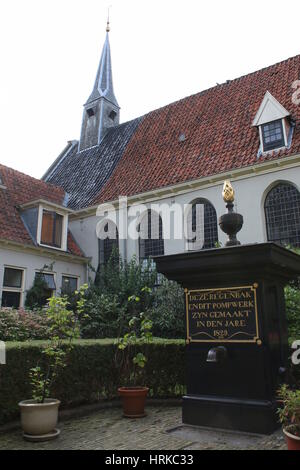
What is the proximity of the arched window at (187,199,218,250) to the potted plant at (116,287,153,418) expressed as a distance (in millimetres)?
8190

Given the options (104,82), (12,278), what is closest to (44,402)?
(12,278)

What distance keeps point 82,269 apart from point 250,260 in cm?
1529

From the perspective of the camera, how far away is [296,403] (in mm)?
4480

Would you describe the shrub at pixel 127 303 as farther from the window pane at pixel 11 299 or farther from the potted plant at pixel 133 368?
the potted plant at pixel 133 368

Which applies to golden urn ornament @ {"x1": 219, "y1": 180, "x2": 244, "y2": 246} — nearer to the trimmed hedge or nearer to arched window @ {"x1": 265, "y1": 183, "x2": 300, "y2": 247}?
the trimmed hedge

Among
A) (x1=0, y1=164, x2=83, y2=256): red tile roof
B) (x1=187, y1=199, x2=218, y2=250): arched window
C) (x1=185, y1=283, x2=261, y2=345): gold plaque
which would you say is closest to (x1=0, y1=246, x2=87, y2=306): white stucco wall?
(x1=0, y1=164, x2=83, y2=256): red tile roof

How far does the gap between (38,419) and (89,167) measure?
64.9 feet

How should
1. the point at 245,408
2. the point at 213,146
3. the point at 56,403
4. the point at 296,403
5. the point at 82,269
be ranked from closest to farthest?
the point at 296,403, the point at 245,408, the point at 56,403, the point at 213,146, the point at 82,269

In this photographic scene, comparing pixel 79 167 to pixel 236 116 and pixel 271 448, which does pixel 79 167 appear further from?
pixel 271 448

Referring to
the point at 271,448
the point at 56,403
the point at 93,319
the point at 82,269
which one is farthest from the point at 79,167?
the point at 271,448

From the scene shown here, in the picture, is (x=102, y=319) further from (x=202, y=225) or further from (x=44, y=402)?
(x=44, y=402)

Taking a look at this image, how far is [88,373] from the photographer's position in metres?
8.56

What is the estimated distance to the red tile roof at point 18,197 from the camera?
1702 centimetres

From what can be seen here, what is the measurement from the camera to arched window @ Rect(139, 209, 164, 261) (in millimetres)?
18609
